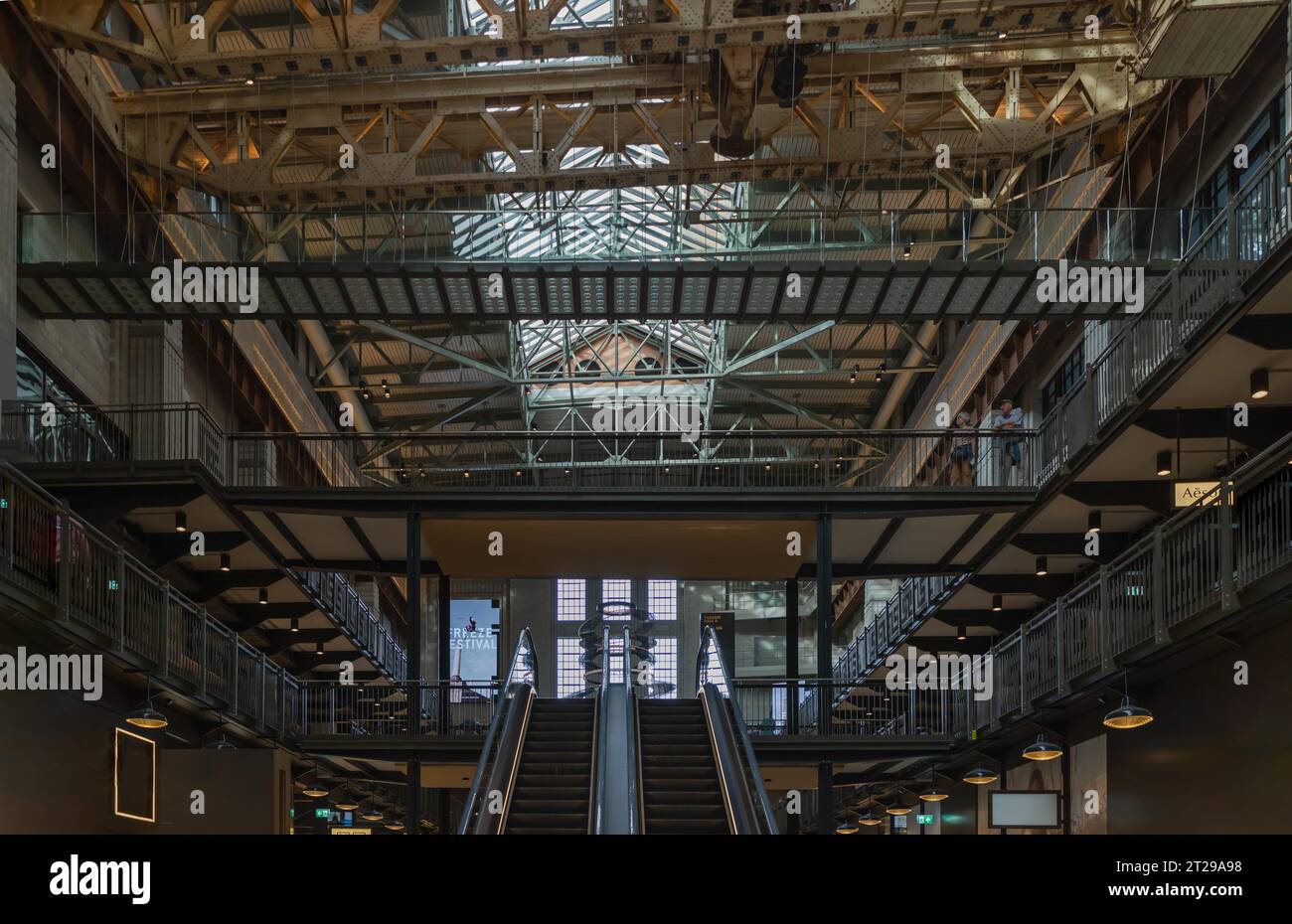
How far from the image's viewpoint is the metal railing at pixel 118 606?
15.9 meters

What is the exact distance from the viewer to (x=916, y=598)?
3553 centimetres

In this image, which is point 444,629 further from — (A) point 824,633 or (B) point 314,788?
(A) point 824,633

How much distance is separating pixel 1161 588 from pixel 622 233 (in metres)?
24.1

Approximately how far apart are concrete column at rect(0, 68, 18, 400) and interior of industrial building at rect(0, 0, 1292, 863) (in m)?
0.13

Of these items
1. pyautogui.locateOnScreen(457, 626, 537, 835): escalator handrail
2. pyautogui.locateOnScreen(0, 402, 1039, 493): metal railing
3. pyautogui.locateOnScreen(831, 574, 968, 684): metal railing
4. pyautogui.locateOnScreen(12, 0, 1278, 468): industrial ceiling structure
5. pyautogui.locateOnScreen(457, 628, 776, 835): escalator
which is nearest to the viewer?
pyautogui.locateOnScreen(457, 626, 537, 835): escalator handrail

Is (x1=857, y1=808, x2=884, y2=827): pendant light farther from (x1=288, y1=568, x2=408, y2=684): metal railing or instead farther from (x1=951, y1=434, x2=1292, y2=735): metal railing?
(x1=951, y1=434, x2=1292, y2=735): metal railing

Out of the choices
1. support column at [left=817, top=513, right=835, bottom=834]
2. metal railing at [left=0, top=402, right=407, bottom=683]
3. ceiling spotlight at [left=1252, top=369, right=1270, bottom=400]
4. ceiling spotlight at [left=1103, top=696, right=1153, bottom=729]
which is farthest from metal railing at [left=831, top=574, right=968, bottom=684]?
ceiling spotlight at [left=1103, top=696, right=1153, bottom=729]

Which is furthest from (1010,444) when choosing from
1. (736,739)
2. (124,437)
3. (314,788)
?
(124,437)

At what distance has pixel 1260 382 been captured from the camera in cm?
1886

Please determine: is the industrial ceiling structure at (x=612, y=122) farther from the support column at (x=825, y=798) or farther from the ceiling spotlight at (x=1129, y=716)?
the support column at (x=825, y=798)

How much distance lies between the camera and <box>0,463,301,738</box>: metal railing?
1588 cm

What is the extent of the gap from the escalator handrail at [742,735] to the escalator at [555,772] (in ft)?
7.46

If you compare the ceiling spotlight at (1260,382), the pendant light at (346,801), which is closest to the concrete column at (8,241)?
the ceiling spotlight at (1260,382)
